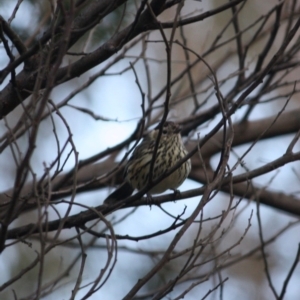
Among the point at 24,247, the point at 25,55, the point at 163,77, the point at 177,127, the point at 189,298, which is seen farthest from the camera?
the point at 163,77

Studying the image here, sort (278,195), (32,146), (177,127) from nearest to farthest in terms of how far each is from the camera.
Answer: (32,146), (177,127), (278,195)

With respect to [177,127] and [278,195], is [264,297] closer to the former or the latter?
[278,195]

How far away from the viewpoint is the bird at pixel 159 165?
196 inches

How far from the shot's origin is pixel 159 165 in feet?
16.6

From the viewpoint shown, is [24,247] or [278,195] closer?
[278,195]

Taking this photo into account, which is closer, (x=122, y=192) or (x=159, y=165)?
(x=159, y=165)

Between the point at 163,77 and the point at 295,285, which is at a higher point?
the point at 163,77

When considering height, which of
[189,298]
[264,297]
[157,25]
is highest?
[264,297]

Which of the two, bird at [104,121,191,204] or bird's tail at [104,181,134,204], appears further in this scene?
bird's tail at [104,181,134,204]

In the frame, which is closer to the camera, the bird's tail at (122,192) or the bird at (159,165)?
the bird at (159,165)

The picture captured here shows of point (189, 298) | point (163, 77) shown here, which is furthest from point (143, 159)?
point (163, 77)

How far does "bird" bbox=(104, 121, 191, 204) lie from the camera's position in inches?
196

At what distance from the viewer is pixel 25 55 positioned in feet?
9.79

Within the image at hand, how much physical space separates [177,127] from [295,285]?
3.94 metres
